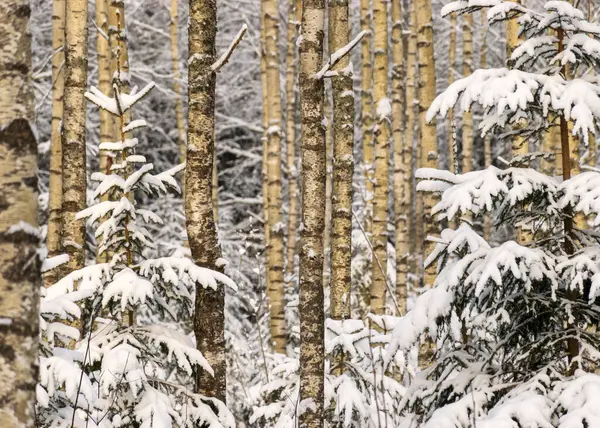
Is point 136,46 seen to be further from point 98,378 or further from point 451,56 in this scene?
point 98,378

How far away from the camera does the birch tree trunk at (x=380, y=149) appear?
7914mm

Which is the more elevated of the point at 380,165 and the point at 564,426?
the point at 380,165

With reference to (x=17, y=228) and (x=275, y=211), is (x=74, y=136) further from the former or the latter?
(x=275, y=211)

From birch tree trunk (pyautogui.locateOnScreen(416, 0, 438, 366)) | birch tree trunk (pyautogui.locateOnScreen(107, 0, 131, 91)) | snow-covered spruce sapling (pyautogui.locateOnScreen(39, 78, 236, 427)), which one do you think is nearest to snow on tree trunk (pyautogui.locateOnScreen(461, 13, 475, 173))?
birch tree trunk (pyautogui.locateOnScreen(416, 0, 438, 366))

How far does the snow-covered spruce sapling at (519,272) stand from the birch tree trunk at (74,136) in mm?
2725

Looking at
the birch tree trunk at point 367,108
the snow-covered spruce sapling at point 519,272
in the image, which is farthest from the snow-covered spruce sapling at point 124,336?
the birch tree trunk at point 367,108

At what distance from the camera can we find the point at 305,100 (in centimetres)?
439

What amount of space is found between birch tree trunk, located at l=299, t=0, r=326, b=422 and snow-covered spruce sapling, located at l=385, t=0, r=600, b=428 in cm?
67

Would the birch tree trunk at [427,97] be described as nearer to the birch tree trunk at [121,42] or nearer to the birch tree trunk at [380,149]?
the birch tree trunk at [380,149]

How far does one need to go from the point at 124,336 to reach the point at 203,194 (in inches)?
38.6

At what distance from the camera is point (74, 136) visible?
5.27 m

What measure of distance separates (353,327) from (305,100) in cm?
182

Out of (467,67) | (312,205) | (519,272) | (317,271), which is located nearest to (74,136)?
(312,205)

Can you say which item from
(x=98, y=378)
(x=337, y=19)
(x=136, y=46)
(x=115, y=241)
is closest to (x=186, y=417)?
(x=98, y=378)
